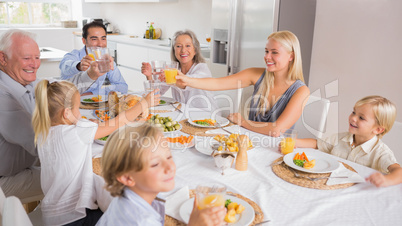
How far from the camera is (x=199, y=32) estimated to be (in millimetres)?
4918

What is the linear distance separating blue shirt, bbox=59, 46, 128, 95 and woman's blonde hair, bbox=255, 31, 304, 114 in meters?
1.35

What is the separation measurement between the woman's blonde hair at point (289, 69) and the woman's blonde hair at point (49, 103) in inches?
47.2

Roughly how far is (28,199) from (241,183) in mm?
1294

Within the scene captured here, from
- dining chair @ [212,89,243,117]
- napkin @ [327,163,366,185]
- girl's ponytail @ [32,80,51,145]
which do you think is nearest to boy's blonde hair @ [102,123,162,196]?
girl's ponytail @ [32,80,51,145]

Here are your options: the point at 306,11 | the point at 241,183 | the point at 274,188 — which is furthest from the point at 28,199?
the point at 306,11

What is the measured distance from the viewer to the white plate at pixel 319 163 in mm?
1434

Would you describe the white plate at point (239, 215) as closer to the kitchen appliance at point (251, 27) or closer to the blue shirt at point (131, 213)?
the blue shirt at point (131, 213)

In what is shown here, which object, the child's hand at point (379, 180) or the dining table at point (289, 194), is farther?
the child's hand at point (379, 180)

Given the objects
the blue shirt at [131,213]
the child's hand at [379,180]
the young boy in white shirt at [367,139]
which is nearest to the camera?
the blue shirt at [131,213]

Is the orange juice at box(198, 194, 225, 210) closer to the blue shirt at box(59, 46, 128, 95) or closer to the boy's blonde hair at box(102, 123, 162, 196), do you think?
the boy's blonde hair at box(102, 123, 162, 196)

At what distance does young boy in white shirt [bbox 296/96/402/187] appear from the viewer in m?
1.63

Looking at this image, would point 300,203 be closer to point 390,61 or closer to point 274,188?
point 274,188

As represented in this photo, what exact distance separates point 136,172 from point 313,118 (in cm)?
144

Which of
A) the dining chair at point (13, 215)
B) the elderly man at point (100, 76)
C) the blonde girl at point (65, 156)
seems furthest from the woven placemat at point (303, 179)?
the elderly man at point (100, 76)
